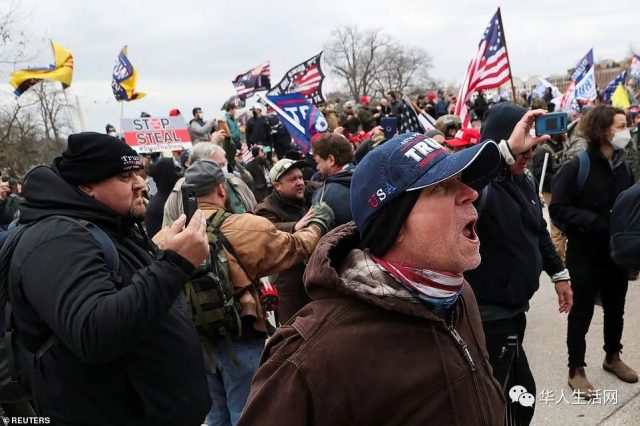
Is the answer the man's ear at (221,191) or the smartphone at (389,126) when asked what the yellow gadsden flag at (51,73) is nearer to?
the smartphone at (389,126)

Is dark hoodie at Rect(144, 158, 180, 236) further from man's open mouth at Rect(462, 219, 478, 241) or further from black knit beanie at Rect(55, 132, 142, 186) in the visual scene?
man's open mouth at Rect(462, 219, 478, 241)

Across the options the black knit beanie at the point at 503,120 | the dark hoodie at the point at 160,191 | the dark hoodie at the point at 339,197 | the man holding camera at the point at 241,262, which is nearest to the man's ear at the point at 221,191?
the man holding camera at the point at 241,262

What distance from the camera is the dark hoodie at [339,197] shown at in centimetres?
338

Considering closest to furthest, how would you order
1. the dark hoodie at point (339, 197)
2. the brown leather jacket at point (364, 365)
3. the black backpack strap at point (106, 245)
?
1. the brown leather jacket at point (364, 365)
2. the black backpack strap at point (106, 245)
3. the dark hoodie at point (339, 197)

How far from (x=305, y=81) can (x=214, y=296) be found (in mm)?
8719

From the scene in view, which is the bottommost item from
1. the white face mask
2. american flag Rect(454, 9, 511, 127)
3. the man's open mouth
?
the white face mask

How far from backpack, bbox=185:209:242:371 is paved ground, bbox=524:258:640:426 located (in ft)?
7.52

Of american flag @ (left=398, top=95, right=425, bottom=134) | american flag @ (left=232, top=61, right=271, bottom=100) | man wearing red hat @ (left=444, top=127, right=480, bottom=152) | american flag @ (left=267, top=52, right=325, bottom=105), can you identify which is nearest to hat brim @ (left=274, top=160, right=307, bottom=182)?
man wearing red hat @ (left=444, top=127, right=480, bottom=152)

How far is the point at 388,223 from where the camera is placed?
4.82 ft

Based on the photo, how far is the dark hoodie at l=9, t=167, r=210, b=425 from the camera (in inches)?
68.1

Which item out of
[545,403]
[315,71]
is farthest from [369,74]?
[545,403]

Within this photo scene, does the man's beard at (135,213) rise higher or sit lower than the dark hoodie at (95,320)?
higher

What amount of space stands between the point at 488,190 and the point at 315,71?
345 inches

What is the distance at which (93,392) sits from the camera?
1887 mm
